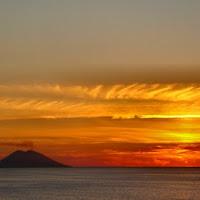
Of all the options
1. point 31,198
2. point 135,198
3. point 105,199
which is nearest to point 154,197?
point 135,198

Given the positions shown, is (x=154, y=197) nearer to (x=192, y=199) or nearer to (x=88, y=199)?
(x=192, y=199)

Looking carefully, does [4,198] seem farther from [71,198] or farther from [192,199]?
[192,199]

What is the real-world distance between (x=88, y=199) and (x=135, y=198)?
39.6 feet

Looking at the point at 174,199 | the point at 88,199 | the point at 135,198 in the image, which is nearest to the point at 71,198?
the point at 88,199

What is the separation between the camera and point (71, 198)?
108m

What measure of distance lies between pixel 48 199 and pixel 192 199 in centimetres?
3535

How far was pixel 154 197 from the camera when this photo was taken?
113062 millimetres

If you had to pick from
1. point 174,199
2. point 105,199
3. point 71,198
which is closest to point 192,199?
point 174,199

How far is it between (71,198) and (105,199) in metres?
8.36

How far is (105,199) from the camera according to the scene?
107062 mm

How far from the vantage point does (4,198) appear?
10925 centimetres

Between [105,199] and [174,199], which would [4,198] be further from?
[174,199]

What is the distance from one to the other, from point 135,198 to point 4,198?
106 feet

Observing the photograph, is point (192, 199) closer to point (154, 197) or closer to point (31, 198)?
point (154, 197)
